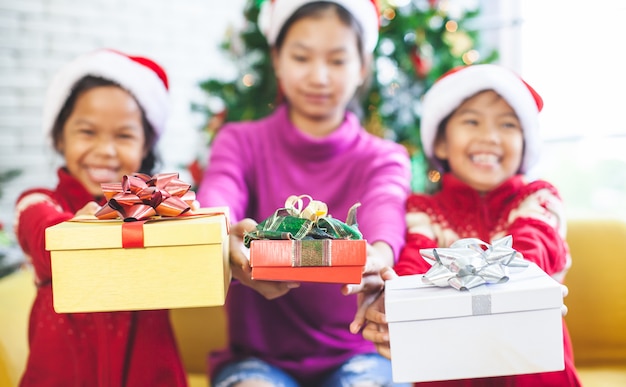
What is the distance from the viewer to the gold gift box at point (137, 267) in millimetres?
1058

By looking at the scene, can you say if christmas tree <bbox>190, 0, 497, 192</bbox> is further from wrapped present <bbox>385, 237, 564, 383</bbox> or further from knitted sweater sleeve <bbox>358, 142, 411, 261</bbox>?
wrapped present <bbox>385, 237, 564, 383</bbox>

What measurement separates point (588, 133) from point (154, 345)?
200cm

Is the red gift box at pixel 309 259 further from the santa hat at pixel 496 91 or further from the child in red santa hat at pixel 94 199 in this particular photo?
the santa hat at pixel 496 91

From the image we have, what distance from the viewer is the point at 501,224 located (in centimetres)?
143

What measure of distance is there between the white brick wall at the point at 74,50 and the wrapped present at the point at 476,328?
6.45ft

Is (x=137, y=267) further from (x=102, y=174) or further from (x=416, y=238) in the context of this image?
(x=416, y=238)

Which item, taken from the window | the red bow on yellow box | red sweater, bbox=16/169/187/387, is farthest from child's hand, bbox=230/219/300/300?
the window

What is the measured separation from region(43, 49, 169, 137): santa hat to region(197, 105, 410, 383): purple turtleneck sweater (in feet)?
0.63

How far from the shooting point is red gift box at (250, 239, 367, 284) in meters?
1.02

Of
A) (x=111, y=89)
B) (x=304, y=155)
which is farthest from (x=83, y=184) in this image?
(x=304, y=155)

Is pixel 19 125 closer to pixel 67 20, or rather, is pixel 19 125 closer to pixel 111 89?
pixel 67 20

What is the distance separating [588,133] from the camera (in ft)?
8.54

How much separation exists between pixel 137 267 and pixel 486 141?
0.82m

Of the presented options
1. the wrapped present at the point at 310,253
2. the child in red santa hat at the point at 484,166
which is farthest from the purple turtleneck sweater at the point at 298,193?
the wrapped present at the point at 310,253
